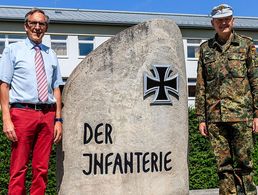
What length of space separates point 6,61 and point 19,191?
124cm

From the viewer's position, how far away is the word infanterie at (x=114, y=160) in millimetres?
5672

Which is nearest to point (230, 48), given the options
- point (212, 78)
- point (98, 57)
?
point (212, 78)

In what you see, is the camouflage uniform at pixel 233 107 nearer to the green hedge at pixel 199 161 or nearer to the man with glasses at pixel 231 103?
the man with glasses at pixel 231 103

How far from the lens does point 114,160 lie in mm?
5773

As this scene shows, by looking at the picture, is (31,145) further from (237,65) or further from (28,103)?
(237,65)

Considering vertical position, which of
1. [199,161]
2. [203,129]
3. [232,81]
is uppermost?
[232,81]

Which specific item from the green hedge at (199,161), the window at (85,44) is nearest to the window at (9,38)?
the window at (85,44)

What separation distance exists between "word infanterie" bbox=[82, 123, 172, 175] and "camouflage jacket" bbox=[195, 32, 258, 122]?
97cm

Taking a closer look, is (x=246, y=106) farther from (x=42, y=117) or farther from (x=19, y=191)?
(x=19, y=191)

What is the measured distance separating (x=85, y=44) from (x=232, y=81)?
27993mm

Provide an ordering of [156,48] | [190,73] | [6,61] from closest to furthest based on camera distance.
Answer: [6,61] < [156,48] < [190,73]

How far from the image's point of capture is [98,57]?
18.7ft

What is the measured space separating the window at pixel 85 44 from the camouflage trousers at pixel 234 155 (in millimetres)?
27856

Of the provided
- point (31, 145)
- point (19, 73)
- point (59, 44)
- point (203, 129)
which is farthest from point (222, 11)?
point (59, 44)
